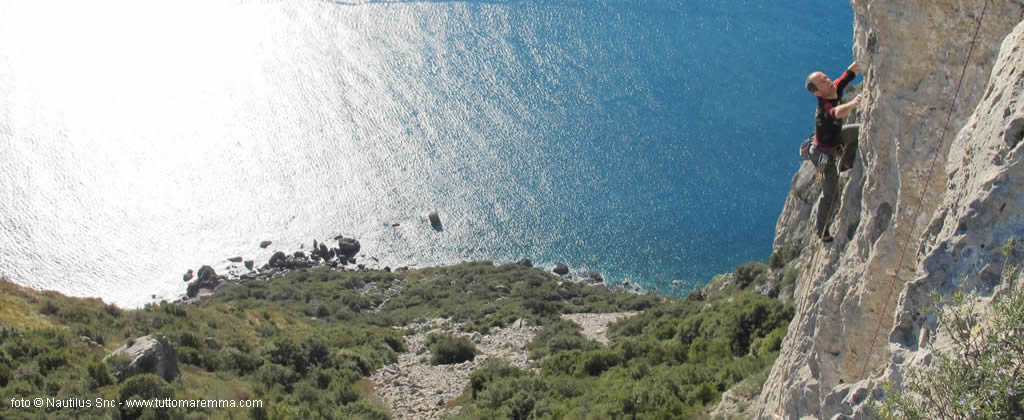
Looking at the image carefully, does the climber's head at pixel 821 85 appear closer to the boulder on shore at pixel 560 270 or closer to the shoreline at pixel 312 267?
the shoreline at pixel 312 267

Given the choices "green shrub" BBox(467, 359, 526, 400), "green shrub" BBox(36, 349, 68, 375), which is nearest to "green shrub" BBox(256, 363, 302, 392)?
"green shrub" BBox(36, 349, 68, 375)

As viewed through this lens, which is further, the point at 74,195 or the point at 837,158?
the point at 74,195

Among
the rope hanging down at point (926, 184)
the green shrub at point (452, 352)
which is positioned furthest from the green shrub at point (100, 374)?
the rope hanging down at point (926, 184)

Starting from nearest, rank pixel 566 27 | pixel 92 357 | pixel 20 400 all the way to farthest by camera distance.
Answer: pixel 20 400 < pixel 92 357 < pixel 566 27

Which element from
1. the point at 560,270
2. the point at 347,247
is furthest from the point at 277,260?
the point at 560,270

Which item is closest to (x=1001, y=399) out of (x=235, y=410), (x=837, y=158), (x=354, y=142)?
(x=837, y=158)

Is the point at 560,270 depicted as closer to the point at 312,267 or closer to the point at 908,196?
the point at 312,267

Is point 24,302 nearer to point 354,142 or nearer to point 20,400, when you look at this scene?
point 20,400
